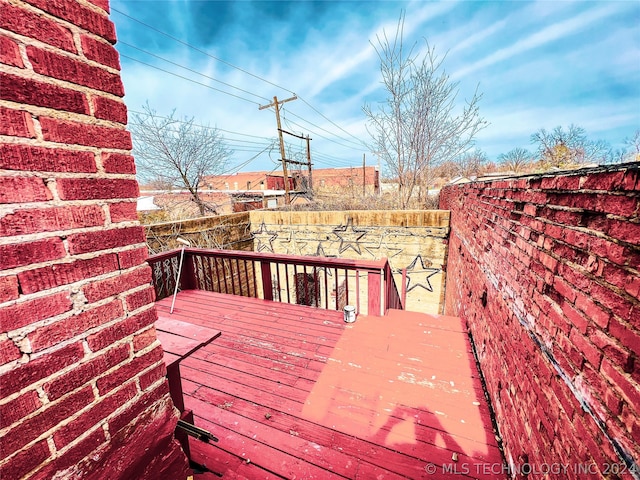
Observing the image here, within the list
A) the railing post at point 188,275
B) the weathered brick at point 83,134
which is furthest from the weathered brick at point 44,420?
the railing post at point 188,275

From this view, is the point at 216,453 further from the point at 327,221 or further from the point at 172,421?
the point at 327,221

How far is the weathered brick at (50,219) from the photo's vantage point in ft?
2.22

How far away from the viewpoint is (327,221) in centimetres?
754

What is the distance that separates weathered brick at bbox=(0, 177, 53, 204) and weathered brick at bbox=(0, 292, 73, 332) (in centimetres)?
28

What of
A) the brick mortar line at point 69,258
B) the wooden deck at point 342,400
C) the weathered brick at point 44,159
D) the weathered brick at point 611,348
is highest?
the weathered brick at point 44,159

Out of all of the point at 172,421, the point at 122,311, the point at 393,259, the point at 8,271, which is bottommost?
the point at 393,259

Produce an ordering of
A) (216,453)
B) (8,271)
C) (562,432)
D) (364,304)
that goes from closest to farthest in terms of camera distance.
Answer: (8,271) < (562,432) < (216,453) < (364,304)

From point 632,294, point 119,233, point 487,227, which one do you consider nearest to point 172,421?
point 119,233

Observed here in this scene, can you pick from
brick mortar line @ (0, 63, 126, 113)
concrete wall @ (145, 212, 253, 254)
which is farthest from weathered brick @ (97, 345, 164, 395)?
concrete wall @ (145, 212, 253, 254)

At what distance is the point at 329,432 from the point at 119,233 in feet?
6.29

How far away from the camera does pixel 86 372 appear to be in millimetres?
856

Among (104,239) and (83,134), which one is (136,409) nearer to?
→ (104,239)

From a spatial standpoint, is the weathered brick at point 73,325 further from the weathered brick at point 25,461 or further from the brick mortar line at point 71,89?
the brick mortar line at point 71,89

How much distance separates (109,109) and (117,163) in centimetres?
18
